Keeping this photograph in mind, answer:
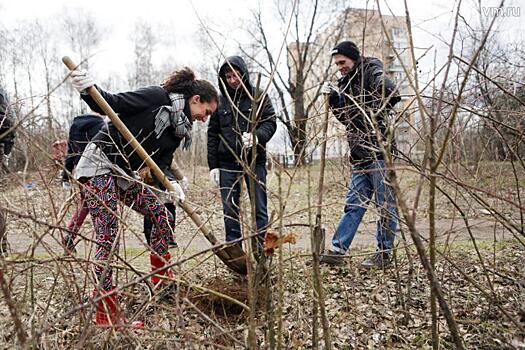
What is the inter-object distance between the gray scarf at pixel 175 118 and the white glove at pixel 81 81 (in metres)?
0.45

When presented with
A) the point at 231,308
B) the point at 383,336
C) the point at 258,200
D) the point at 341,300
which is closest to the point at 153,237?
the point at 231,308

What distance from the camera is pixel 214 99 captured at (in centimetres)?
297

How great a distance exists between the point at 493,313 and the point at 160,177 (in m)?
2.18

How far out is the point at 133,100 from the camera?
2658 mm

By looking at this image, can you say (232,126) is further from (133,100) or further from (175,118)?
(133,100)

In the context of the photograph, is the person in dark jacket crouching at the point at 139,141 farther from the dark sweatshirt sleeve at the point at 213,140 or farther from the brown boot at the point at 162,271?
the dark sweatshirt sleeve at the point at 213,140

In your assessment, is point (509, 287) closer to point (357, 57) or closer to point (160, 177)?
point (357, 57)

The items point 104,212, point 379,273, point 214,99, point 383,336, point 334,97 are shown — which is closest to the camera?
point 383,336

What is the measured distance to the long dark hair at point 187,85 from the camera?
2.90 metres

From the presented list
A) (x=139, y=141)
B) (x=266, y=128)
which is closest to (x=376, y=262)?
(x=266, y=128)

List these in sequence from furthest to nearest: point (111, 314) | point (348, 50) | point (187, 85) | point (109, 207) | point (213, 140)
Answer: point (213, 140) < point (348, 50) < point (187, 85) < point (109, 207) < point (111, 314)

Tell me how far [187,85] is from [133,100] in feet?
1.35

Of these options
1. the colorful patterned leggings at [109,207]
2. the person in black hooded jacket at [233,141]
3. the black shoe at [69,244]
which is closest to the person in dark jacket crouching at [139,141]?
the colorful patterned leggings at [109,207]

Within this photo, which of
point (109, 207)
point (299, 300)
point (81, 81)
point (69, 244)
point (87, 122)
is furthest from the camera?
point (87, 122)
